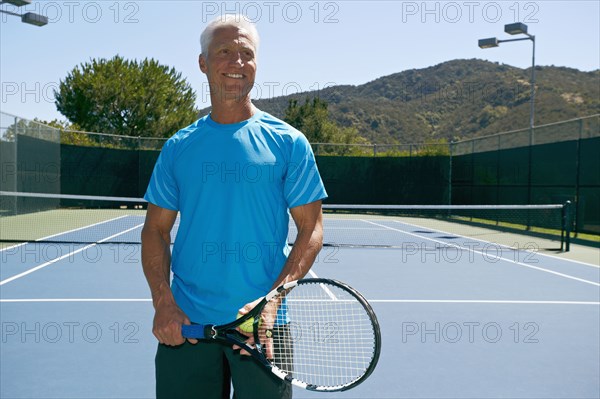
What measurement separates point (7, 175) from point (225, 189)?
682 inches

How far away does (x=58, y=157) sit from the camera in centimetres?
2330

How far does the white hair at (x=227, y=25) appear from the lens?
1985 mm

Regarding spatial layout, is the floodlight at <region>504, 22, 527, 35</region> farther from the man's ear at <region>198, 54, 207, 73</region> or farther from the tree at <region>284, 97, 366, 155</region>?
the tree at <region>284, 97, 366, 155</region>

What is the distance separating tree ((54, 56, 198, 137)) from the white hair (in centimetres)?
4124

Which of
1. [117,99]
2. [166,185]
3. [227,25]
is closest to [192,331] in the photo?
[166,185]

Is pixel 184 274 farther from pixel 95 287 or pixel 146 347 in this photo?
pixel 95 287

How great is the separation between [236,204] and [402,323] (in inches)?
168

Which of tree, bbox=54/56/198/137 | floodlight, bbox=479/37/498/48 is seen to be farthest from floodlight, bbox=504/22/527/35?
tree, bbox=54/56/198/137

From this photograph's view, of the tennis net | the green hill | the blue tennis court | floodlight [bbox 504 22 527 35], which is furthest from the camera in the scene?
the green hill

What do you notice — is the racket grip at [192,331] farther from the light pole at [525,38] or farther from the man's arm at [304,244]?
the light pole at [525,38]

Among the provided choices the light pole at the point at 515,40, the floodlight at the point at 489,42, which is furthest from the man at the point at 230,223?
the floodlight at the point at 489,42

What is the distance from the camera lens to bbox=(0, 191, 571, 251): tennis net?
13.4 metres

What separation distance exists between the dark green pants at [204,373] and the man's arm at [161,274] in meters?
0.07

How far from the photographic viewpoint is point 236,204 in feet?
6.35
